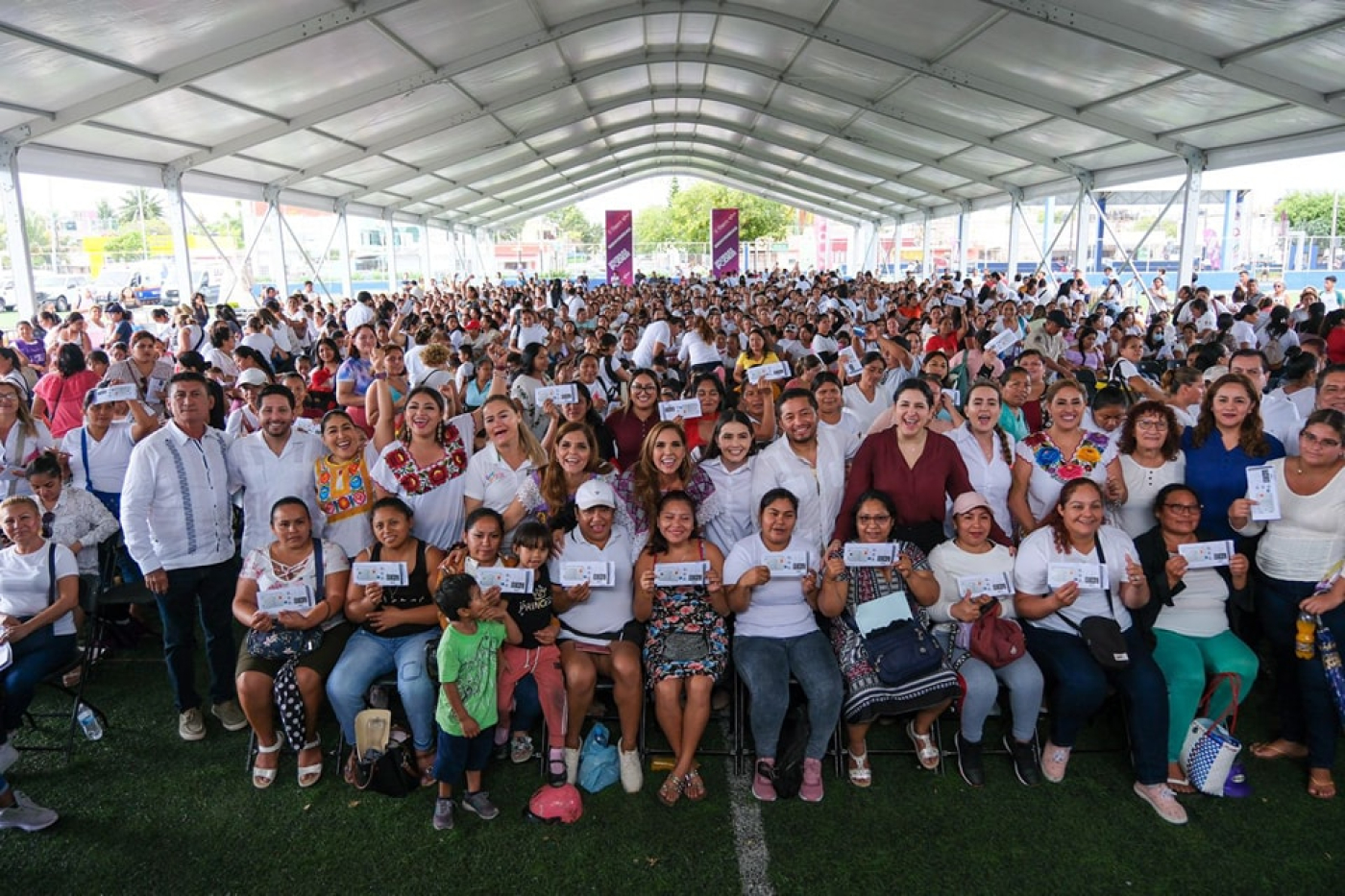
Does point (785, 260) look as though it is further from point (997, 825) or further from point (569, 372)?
point (997, 825)

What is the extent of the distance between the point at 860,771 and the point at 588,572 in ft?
4.66

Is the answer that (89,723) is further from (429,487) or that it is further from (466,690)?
(466,690)

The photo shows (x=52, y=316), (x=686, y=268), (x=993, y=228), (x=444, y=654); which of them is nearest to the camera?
(x=444, y=654)

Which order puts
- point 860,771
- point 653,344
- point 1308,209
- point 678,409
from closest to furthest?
point 860,771, point 678,409, point 653,344, point 1308,209

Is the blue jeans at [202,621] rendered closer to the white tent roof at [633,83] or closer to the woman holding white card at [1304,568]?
the woman holding white card at [1304,568]

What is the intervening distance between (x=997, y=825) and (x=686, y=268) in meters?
38.3

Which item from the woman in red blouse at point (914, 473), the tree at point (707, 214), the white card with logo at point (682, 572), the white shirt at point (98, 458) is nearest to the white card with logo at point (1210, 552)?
the woman in red blouse at point (914, 473)

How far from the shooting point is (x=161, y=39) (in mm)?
8438

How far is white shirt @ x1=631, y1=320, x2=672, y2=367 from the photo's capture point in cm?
858

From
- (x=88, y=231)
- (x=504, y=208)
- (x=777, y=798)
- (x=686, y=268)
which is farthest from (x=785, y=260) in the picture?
(x=88, y=231)

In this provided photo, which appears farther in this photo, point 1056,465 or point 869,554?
point 1056,465

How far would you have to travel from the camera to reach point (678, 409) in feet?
14.6

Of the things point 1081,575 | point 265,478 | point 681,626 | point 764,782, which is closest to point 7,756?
point 265,478

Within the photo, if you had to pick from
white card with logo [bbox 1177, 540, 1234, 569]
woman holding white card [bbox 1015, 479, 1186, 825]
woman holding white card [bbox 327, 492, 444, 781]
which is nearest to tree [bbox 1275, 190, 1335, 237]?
white card with logo [bbox 1177, 540, 1234, 569]
